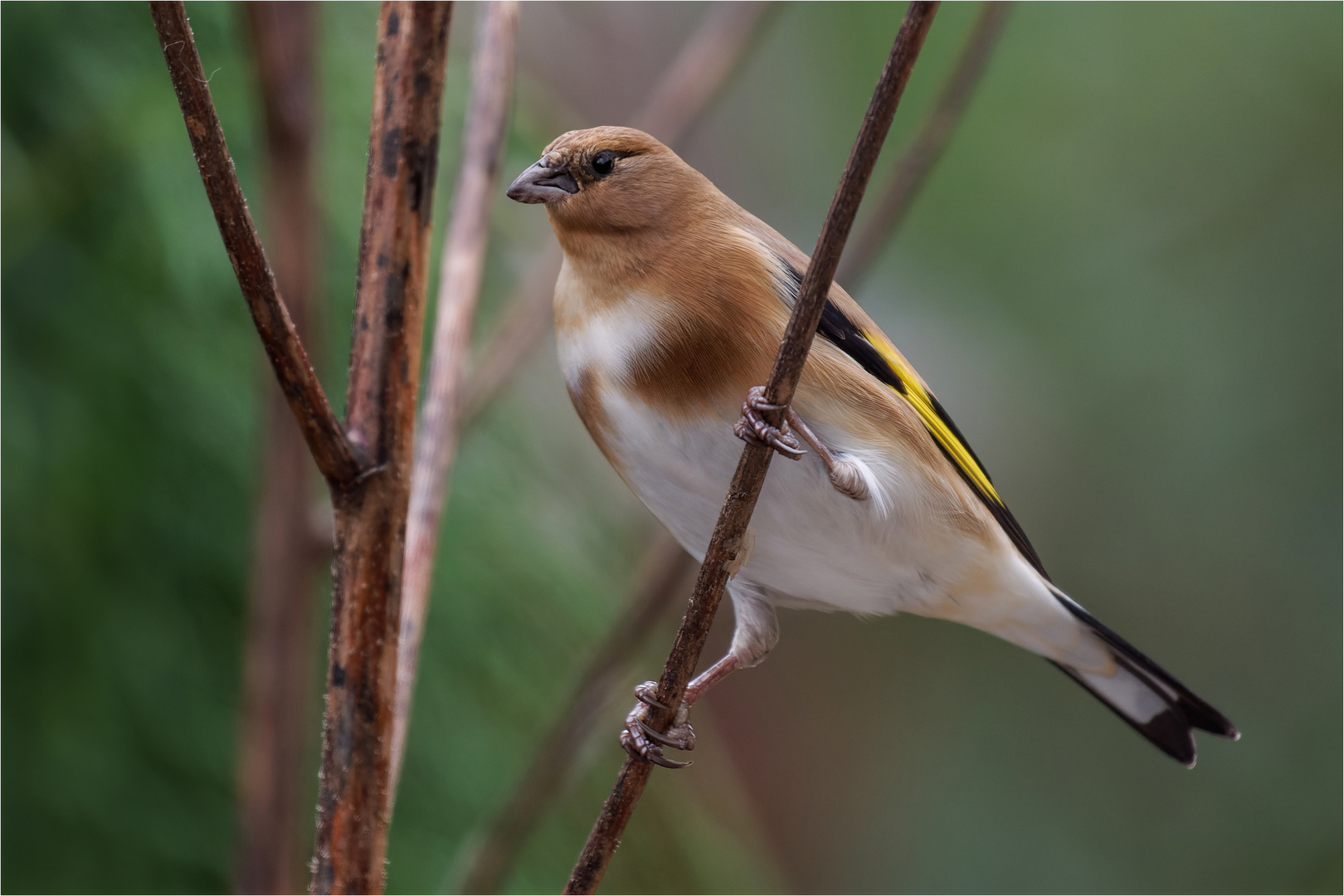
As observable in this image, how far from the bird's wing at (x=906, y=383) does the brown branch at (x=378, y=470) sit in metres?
0.34

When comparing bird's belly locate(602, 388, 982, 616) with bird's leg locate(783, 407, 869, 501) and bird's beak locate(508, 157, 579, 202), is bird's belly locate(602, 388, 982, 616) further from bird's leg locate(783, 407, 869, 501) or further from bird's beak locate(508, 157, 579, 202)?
bird's beak locate(508, 157, 579, 202)

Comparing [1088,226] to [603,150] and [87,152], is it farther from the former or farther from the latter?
[87,152]

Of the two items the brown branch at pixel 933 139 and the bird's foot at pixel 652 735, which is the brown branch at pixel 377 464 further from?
the brown branch at pixel 933 139

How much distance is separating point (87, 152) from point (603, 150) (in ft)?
2.30

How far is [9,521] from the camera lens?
119 cm

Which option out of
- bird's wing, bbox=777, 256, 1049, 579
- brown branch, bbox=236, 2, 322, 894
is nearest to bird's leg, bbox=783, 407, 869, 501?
bird's wing, bbox=777, 256, 1049, 579

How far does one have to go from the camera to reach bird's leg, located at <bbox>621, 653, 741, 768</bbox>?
73cm

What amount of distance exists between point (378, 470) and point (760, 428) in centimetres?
24

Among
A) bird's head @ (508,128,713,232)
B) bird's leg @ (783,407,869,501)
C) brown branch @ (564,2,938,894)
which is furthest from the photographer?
bird's head @ (508,128,713,232)

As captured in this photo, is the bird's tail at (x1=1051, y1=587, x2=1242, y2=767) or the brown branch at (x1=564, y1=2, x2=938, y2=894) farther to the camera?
the bird's tail at (x1=1051, y1=587, x2=1242, y2=767)

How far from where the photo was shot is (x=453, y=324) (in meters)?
0.91

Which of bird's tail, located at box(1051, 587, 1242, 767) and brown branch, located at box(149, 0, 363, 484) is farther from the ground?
brown branch, located at box(149, 0, 363, 484)

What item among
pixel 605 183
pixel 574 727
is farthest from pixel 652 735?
pixel 605 183

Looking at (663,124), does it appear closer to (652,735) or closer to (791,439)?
(791,439)
